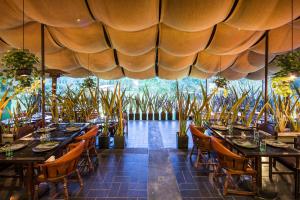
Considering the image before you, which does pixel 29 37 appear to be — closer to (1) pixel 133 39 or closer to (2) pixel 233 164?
(1) pixel 133 39

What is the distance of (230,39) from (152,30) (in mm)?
1719

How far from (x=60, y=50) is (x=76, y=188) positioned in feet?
13.6

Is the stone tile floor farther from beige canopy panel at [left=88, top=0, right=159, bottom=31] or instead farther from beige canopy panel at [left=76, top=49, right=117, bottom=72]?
beige canopy panel at [left=76, top=49, right=117, bottom=72]

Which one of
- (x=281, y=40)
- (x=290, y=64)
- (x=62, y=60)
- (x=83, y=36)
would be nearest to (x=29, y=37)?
(x=83, y=36)

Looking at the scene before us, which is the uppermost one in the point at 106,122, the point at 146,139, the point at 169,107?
the point at 169,107

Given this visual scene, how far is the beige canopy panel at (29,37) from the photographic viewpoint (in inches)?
186

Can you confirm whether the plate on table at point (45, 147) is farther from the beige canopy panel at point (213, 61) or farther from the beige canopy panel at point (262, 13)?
the beige canopy panel at point (213, 61)

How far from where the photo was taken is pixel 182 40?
15.5 ft

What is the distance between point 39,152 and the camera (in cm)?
277

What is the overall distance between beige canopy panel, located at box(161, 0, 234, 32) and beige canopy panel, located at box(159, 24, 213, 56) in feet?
2.74

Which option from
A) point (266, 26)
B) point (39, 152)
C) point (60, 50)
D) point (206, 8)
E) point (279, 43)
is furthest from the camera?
point (60, 50)

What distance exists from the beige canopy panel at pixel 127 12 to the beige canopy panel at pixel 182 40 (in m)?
0.97

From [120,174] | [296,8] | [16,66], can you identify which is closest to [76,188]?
[120,174]

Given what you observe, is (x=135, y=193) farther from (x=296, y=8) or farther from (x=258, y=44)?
(x=258, y=44)
